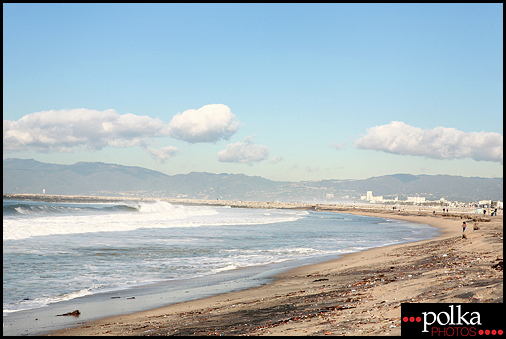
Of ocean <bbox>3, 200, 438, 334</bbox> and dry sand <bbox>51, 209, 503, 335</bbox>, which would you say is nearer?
dry sand <bbox>51, 209, 503, 335</bbox>

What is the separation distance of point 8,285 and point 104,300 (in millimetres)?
3869

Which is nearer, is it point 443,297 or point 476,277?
point 443,297

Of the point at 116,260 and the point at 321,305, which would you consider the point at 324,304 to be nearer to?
the point at 321,305

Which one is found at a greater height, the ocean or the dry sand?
the dry sand

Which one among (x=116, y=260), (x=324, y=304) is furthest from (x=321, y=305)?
(x=116, y=260)

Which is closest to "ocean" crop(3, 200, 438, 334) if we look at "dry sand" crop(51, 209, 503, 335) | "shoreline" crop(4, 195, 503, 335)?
"shoreline" crop(4, 195, 503, 335)

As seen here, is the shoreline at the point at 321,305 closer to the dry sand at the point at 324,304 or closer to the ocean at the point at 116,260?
the dry sand at the point at 324,304

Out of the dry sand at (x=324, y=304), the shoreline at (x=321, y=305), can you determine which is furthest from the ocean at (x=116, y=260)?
the dry sand at (x=324, y=304)

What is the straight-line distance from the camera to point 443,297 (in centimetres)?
730

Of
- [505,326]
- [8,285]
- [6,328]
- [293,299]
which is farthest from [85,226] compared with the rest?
[505,326]

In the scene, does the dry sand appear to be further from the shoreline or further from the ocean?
the ocean

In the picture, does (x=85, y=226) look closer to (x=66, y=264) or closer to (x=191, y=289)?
(x=66, y=264)

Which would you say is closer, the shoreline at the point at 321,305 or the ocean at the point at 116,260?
the shoreline at the point at 321,305

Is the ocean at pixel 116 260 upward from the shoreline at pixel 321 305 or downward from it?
downward
